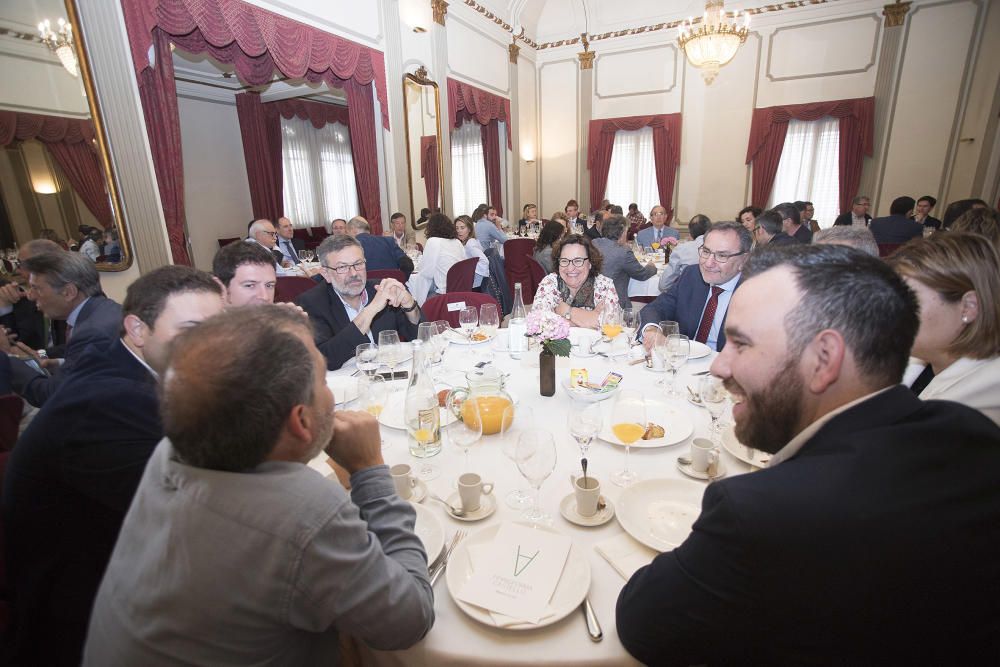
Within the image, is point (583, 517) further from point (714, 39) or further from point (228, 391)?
point (714, 39)

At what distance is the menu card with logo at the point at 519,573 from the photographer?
94 centimetres

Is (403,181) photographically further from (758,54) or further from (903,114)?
(903,114)

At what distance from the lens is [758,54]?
8383 mm

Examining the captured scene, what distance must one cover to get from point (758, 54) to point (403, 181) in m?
6.61

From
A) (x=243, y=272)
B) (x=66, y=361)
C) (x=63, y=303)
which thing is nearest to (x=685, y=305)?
(x=243, y=272)

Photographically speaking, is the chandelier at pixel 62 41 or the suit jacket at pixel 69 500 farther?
the chandelier at pixel 62 41

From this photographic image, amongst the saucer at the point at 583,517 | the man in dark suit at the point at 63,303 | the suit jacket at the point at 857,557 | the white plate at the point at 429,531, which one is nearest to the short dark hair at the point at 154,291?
the white plate at the point at 429,531

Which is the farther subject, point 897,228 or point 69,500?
point 897,228

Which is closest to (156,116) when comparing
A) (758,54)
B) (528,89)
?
(528,89)

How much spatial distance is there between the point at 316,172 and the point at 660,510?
34.2 feet

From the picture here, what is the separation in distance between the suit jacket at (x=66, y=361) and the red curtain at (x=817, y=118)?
31.3 feet

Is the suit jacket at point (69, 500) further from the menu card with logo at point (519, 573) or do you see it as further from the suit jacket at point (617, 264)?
the suit jacket at point (617, 264)

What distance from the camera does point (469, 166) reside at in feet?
30.9

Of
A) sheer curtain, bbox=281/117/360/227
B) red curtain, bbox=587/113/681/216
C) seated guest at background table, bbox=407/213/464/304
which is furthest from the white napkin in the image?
sheer curtain, bbox=281/117/360/227
